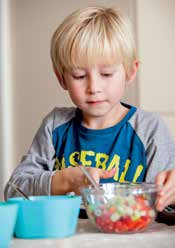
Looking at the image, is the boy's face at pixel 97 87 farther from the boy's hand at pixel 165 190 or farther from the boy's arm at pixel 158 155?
the boy's hand at pixel 165 190

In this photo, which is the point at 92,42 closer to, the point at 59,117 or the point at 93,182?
the point at 59,117

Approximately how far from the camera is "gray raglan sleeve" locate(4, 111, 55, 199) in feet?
3.83

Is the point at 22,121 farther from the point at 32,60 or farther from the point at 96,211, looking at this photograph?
the point at 96,211

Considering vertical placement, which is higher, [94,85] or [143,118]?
[94,85]

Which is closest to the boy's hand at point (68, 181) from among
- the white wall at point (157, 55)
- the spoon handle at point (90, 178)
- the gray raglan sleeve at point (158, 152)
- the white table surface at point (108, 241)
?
the spoon handle at point (90, 178)

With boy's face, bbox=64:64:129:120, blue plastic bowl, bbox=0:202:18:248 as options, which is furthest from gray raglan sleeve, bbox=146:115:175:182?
blue plastic bowl, bbox=0:202:18:248

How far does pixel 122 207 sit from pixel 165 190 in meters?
0.11

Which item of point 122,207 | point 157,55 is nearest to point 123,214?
point 122,207

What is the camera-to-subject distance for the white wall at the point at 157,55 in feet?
7.97

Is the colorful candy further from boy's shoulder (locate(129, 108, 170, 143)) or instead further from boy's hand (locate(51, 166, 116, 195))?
boy's shoulder (locate(129, 108, 170, 143))

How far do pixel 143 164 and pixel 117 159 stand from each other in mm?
63

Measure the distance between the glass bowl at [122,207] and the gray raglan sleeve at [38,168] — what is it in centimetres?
22

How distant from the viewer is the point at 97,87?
1.22 m

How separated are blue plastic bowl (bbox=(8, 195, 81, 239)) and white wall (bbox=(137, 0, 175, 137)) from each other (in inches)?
63.1
